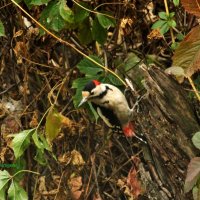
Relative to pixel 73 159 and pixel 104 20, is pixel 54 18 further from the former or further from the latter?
pixel 73 159

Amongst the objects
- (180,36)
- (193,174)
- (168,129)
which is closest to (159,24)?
(180,36)

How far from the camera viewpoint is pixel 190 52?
1586 mm

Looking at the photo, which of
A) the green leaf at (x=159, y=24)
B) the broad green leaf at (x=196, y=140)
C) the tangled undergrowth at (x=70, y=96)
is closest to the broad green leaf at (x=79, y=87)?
the tangled undergrowth at (x=70, y=96)

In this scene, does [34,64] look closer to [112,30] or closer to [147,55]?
[112,30]

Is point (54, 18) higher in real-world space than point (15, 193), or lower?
higher

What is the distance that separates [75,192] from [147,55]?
0.89 m

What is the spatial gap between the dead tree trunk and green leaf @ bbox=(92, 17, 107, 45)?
2.25ft

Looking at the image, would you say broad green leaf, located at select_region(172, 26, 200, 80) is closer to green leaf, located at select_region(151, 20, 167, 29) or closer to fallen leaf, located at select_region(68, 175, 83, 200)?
green leaf, located at select_region(151, 20, 167, 29)

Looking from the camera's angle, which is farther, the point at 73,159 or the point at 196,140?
the point at 73,159

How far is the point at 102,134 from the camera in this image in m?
3.06

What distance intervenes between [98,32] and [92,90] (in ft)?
1.09

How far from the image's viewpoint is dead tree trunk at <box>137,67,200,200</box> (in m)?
1.89

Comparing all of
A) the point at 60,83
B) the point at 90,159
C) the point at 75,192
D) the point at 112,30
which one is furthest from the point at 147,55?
the point at 75,192

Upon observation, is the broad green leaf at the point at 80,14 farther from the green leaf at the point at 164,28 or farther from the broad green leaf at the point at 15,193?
the broad green leaf at the point at 15,193
